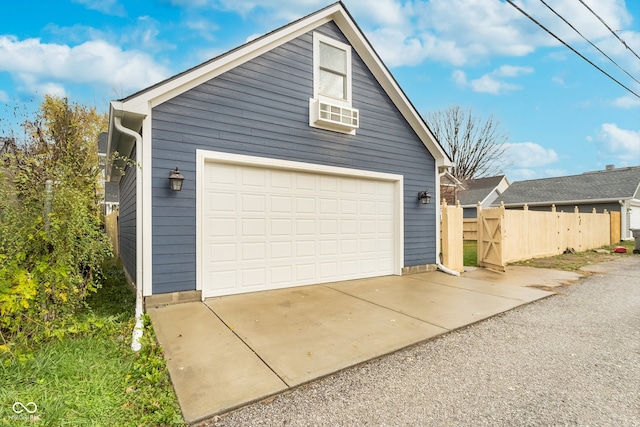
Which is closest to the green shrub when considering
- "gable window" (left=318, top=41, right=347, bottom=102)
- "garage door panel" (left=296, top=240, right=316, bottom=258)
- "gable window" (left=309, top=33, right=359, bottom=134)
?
"garage door panel" (left=296, top=240, right=316, bottom=258)

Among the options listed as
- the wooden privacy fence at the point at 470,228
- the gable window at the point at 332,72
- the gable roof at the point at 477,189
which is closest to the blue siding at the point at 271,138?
the gable window at the point at 332,72

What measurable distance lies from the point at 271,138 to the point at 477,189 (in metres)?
26.6

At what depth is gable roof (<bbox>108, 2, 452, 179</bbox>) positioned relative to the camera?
435cm

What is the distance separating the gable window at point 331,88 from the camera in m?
5.86

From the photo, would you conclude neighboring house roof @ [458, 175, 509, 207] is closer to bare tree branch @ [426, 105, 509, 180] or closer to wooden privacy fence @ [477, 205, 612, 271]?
bare tree branch @ [426, 105, 509, 180]

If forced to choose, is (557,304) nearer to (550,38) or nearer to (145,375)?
(550,38)

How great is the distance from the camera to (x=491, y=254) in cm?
816

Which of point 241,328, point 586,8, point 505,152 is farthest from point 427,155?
point 505,152

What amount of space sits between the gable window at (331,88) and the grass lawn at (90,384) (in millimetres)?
4408

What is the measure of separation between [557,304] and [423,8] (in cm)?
600

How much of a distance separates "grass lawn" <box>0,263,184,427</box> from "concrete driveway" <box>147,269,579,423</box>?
141 mm

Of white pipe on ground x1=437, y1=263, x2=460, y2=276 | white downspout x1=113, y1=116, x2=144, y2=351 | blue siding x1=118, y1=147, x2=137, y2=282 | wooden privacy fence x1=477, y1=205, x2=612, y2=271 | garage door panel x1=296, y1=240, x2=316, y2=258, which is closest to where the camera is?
white downspout x1=113, y1=116, x2=144, y2=351

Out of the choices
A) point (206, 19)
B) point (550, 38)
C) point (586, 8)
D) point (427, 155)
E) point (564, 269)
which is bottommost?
point (564, 269)

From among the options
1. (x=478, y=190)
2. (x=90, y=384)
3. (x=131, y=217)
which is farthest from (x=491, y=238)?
(x=478, y=190)
